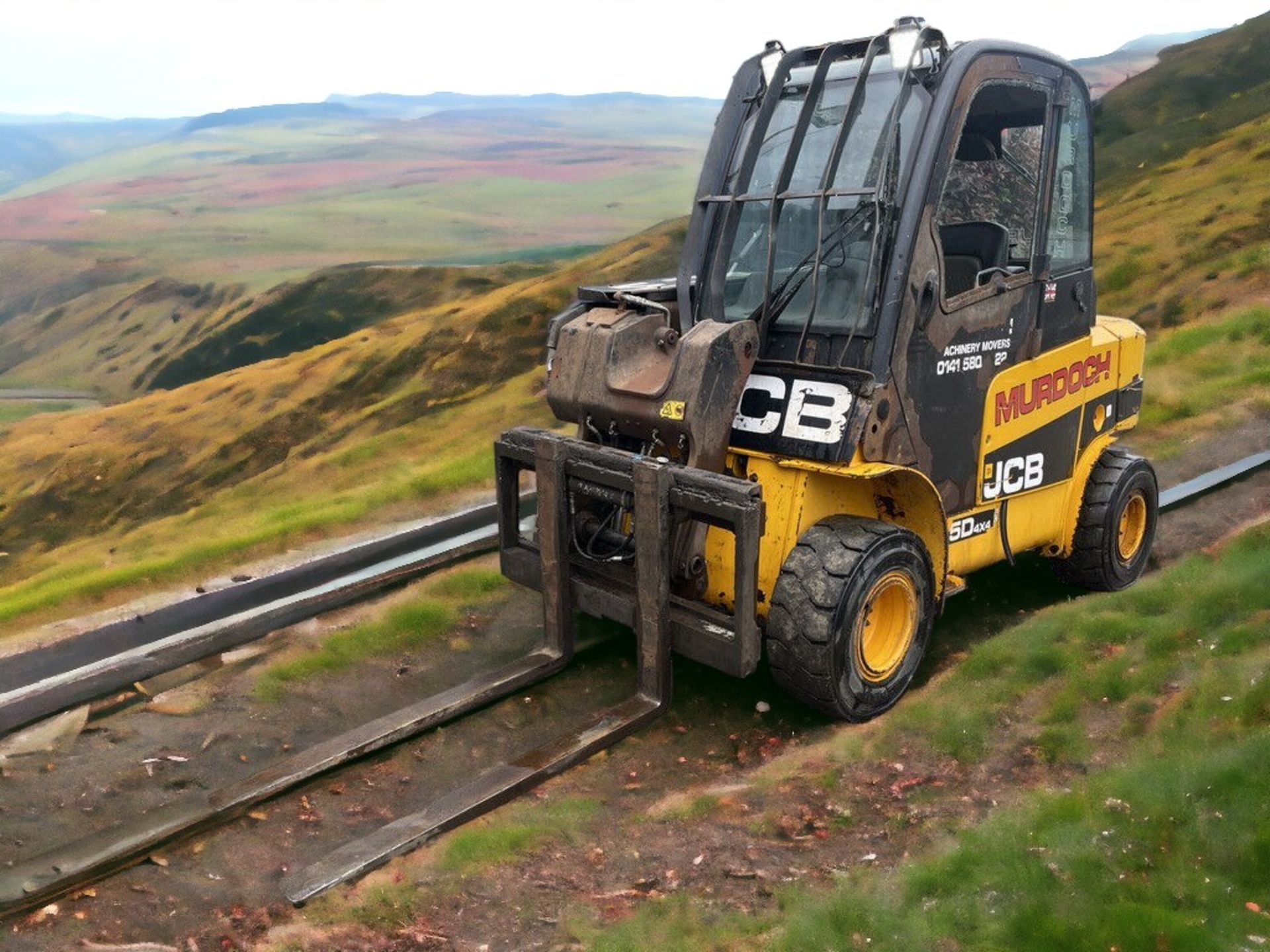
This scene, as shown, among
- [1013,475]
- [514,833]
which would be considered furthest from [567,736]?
[1013,475]

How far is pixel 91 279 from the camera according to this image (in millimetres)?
56688

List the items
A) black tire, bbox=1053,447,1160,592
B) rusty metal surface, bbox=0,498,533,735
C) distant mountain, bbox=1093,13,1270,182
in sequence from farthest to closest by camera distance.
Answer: distant mountain, bbox=1093,13,1270,182, black tire, bbox=1053,447,1160,592, rusty metal surface, bbox=0,498,533,735

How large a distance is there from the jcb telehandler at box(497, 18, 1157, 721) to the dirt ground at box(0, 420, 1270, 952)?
1.75ft

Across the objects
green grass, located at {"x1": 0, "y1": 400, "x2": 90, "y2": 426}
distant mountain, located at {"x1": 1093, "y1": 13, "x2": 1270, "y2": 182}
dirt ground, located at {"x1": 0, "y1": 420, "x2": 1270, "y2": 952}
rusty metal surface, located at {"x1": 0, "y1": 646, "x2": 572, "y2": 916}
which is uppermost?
distant mountain, located at {"x1": 1093, "y1": 13, "x2": 1270, "y2": 182}

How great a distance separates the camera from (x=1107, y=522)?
23.9 feet

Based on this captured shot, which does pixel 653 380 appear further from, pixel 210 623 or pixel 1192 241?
pixel 1192 241

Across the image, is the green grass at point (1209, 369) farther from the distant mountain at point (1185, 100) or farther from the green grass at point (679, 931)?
the distant mountain at point (1185, 100)

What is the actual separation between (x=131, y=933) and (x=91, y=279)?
59000mm

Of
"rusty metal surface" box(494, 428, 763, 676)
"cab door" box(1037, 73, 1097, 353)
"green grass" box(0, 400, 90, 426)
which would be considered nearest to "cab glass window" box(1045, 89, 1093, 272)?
"cab door" box(1037, 73, 1097, 353)

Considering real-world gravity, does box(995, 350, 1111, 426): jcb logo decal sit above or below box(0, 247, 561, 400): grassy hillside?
above

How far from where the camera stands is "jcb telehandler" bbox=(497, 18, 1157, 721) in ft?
18.4

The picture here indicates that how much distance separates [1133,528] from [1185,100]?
3039cm

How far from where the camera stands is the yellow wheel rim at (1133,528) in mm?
Answer: 7742

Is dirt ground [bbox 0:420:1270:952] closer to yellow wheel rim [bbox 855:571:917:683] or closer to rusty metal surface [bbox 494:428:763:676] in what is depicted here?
yellow wheel rim [bbox 855:571:917:683]
